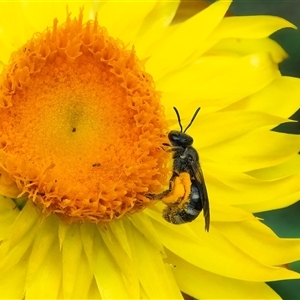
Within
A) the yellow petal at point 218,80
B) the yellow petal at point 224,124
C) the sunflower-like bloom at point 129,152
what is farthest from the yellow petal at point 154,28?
the yellow petal at point 224,124

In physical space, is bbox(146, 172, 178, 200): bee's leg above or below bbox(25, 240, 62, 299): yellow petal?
above

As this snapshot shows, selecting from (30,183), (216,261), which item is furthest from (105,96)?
(216,261)

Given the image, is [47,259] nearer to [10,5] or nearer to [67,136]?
[67,136]

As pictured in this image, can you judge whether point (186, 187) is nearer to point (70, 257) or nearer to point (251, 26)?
point (70, 257)

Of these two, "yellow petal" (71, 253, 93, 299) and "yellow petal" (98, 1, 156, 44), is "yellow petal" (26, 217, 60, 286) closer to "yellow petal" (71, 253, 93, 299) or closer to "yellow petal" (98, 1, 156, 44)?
"yellow petal" (71, 253, 93, 299)

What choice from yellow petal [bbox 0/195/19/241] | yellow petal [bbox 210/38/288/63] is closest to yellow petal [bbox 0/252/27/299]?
yellow petal [bbox 0/195/19/241]

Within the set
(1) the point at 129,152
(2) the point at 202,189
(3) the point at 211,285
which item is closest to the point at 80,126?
(1) the point at 129,152
